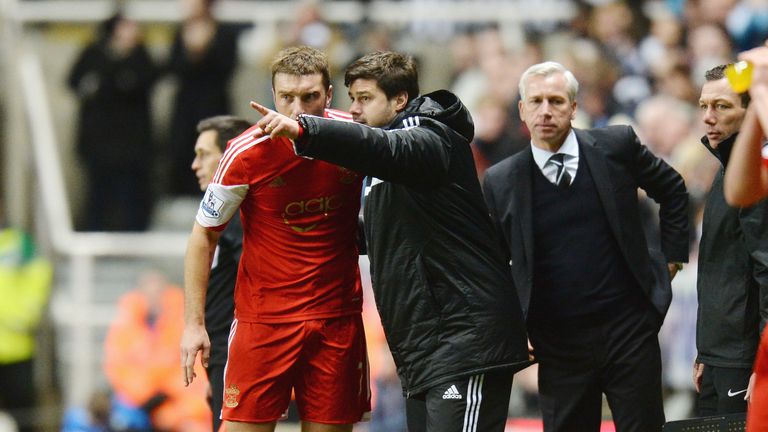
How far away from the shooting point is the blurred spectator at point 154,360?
39.5 ft

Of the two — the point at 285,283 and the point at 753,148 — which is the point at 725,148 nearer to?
the point at 753,148

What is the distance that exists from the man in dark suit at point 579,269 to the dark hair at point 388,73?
68cm

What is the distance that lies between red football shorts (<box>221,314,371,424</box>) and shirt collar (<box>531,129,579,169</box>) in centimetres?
112

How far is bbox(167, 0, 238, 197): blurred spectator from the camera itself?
521 inches

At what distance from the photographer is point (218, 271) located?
6.60 metres

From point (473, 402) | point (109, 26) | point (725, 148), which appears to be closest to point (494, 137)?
point (109, 26)

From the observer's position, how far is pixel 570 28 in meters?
12.4

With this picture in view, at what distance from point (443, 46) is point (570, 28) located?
1.37 m

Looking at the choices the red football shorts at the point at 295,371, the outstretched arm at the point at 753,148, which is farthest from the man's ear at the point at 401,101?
the outstretched arm at the point at 753,148

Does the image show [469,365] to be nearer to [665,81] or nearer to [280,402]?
[280,402]

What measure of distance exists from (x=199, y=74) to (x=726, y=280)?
27.8 feet

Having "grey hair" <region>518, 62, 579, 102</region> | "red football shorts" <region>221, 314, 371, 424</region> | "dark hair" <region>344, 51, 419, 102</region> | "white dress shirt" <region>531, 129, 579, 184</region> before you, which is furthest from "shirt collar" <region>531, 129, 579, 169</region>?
"red football shorts" <region>221, 314, 371, 424</region>

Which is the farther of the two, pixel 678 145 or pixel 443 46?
pixel 443 46

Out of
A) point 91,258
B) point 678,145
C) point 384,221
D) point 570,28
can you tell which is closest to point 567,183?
point 384,221
